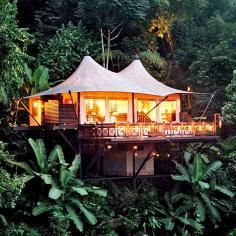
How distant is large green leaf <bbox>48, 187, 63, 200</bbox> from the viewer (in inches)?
807

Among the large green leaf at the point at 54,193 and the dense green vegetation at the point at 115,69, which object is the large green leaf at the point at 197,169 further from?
the large green leaf at the point at 54,193

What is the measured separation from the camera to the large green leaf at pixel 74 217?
68.4 ft

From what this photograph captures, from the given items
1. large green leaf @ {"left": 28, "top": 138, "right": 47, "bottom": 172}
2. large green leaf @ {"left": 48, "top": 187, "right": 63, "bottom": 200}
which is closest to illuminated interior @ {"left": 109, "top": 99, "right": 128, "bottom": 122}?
large green leaf @ {"left": 28, "top": 138, "right": 47, "bottom": 172}

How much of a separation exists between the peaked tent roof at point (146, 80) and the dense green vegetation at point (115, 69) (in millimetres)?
3068

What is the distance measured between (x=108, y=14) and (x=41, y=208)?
51.2 ft

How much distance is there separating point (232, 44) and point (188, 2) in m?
5.66

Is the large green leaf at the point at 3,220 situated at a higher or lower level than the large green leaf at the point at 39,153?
lower

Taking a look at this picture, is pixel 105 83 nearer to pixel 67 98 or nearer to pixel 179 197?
pixel 67 98

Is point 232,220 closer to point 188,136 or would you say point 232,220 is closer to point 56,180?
point 188,136

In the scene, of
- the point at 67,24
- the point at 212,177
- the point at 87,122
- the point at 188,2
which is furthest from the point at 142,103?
the point at 188,2

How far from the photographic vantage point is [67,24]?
33.4 m

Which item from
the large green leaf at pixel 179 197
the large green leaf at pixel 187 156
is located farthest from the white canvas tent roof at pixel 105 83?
the large green leaf at pixel 179 197

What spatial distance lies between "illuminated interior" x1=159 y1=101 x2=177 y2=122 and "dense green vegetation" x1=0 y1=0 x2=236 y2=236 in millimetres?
2093

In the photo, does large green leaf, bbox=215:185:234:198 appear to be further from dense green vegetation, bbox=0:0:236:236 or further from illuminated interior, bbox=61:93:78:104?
illuminated interior, bbox=61:93:78:104
